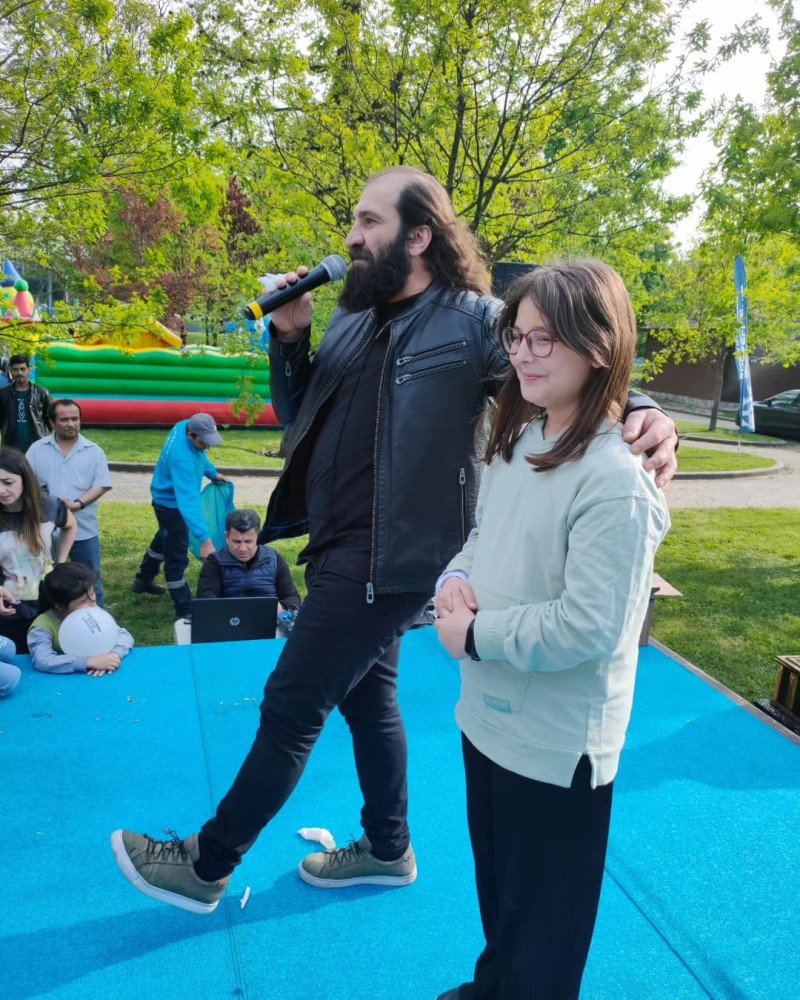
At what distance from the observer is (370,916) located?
238 cm

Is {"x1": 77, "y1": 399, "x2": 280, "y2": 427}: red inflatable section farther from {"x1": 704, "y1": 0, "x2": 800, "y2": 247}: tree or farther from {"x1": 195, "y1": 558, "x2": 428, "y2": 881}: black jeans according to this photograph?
{"x1": 195, "y1": 558, "x2": 428, "y2": 881}: black jeans

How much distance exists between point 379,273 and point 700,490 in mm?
12331

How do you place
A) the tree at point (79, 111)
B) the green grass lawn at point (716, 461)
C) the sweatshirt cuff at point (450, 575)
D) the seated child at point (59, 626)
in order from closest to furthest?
the sweatshirt cuff at point (450, 575) → the seated child at point (59, 626) → the tree at point (79, 111) → the green grass lawn at point (716, 461)

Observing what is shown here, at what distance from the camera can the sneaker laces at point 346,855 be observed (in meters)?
2.49

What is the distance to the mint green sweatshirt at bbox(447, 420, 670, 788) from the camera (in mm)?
1375

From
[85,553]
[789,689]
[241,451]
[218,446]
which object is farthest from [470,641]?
[241,451]

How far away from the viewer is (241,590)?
5.28 meters

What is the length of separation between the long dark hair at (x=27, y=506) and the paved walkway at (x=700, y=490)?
4.95 metres

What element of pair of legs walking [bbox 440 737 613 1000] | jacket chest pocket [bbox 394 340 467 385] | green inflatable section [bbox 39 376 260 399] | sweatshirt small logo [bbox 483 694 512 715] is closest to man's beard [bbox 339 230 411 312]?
jacket chest pocket [bbox 394 340 467 385]

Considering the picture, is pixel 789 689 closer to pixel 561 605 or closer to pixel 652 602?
pixel 652 602

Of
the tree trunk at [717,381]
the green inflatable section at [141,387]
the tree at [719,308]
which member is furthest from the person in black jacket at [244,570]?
the tree trunk at [717,381]

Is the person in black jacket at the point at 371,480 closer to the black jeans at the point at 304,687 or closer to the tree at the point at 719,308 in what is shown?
the black jeans at the point at 304,687

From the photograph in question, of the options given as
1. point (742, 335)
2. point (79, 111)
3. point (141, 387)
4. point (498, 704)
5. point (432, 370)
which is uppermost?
point (79, 111)

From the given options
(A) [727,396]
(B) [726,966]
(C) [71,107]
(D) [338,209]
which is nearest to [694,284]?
(A) [727,396]
